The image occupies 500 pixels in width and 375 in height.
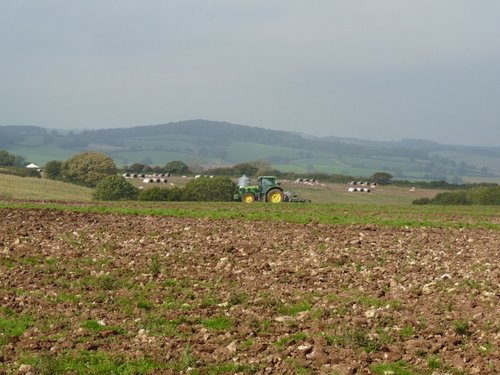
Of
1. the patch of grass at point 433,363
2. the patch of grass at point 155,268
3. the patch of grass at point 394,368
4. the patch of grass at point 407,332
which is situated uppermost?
the patch of grass at point 155,268

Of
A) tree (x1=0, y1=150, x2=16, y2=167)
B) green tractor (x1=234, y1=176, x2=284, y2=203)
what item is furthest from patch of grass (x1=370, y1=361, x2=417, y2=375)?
tree (x1=0, y1=150, x2=16, y2=167)

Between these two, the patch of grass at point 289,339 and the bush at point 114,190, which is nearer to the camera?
the patch of grass at point 289,339

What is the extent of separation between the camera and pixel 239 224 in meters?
30.9

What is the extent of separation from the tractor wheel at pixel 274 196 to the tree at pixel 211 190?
35.7 feet

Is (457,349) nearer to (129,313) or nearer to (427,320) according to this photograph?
(427,320)

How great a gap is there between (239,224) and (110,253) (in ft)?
34.1

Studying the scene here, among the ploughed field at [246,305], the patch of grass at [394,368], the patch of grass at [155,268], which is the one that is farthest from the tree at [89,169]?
the patch of grass at [394,368]

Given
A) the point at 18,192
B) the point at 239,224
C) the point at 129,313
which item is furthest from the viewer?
the point at 18,192

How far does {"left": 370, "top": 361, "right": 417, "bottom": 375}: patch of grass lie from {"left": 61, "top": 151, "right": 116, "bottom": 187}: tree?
8910 centimetres

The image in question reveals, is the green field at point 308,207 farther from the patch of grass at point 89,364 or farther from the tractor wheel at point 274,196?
the patch of grass at point 89,364

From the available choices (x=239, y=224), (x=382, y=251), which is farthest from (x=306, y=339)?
(x=239, y=224)

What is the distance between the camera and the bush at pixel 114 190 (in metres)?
68.8

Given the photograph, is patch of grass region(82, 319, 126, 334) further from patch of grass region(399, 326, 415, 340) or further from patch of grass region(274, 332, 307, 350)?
patch of grass region(399, 326, 415, 340)

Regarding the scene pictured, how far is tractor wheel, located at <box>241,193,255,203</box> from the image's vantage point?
188ft
